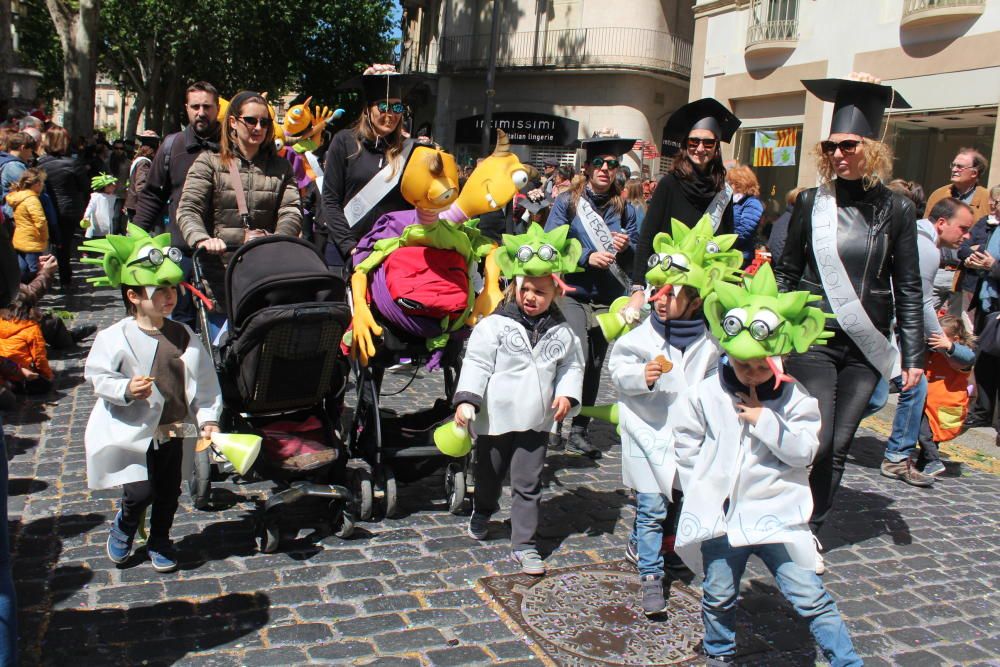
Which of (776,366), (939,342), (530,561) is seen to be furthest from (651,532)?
(939,342)

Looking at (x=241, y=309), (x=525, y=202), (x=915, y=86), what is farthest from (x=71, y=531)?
(x=915, y=86)

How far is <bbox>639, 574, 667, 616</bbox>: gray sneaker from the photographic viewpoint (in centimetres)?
395

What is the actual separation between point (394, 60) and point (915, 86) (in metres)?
35.8

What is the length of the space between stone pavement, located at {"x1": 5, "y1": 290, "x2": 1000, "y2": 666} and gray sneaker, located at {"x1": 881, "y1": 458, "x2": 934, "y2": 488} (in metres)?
0.40

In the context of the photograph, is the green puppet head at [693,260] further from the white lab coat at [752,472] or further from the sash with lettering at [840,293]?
the white lab coat at [752,472]

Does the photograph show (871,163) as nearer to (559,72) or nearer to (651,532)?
(651,532)

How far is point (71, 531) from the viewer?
4.48 meters

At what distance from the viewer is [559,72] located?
97.8 feet

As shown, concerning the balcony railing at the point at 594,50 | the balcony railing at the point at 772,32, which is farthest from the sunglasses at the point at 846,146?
the balcony railing at the point at 594,50

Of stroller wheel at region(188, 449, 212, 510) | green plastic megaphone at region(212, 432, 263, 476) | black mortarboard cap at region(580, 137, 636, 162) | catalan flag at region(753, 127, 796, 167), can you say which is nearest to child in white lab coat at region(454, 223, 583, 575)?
green plastic megaphone at region(212, 432, 263, 476)

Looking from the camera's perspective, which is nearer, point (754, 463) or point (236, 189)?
point (754, 463)

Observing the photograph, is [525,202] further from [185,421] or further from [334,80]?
[334,80]

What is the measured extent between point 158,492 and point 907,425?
199 inches

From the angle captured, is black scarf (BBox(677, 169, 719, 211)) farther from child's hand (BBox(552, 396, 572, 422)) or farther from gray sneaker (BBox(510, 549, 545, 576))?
gray sneaker (BBox(510, 549, 545, 576))
